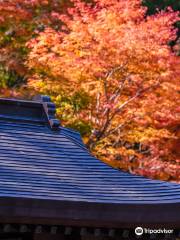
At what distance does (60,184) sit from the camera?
15.3 ft

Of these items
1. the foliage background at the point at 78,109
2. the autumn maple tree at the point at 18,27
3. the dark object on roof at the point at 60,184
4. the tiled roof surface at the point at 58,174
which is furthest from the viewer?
the autumn maple tree at the point at 18,27

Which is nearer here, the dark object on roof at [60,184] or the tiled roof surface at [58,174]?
the dark object on roof at [60,184]

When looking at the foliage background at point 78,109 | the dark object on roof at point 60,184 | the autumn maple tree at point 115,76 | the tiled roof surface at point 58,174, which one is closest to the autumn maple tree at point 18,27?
the foliage background at point 78,109

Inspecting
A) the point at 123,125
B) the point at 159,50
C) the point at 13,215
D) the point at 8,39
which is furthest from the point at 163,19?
the point at 13,215

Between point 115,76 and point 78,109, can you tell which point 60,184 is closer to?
point 78,109

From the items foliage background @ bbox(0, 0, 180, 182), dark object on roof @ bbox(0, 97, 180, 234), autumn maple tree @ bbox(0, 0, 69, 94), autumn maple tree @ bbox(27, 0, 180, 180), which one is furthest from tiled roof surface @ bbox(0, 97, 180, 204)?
autumn maple tree @ bbox(0, 0, 69, 94)

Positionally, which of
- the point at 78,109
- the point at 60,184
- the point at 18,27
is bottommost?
the point at 60,184

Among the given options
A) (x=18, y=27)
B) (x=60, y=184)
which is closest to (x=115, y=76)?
(x=18, y=27)

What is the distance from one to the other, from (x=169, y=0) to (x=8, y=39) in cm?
725

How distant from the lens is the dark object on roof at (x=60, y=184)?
167 inches

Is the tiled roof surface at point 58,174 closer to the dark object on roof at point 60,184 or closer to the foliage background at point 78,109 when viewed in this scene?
the dark object on roof at point 60,184

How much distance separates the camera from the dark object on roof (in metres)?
4.23

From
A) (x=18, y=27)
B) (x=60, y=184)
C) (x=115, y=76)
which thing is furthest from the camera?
(x=18, y=27)

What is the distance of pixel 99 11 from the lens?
10.9 meters
